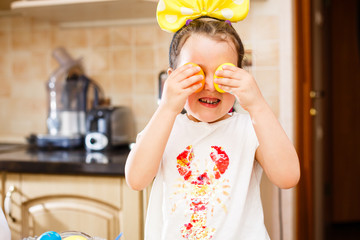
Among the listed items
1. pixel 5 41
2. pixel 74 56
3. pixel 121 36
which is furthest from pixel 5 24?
pixel 121 36

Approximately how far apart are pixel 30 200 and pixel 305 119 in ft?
3.87

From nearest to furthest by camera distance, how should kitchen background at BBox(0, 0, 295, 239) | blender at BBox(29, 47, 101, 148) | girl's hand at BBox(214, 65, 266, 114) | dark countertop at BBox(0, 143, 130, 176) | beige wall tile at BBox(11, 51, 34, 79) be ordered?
girl's hand at BBox(214, 65, 266, 114)
dark countertop at BBox(0, 143, 130, 176)
kitchen background at BBox(0, 0, 295, 239)
blender at BBox(29, 47, 101, 148)
beige wall tile at BBox(11, 51, 34, 79)

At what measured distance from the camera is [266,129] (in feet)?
2.69

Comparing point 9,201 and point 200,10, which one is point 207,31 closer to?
point 200,10

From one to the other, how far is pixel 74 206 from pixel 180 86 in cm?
87

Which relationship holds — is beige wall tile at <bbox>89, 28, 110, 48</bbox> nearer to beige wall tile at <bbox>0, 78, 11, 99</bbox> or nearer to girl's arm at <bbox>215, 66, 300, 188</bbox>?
beige wall tile at <bbox>0, 78, 11, 99</bbox>

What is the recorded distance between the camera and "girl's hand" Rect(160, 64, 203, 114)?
784 mm

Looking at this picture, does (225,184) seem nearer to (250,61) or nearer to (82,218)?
(82,218)

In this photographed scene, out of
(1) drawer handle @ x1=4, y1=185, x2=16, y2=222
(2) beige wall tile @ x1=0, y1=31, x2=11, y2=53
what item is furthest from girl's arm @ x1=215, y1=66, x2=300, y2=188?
(2) beige wall tile @ x1=0, y1=31, x2=11, y2=53

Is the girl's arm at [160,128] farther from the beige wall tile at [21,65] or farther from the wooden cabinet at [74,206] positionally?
the beige wall tile at [21,65]

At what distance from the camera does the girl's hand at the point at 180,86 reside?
784 mm

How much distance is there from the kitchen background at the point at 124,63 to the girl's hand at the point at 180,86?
0.82 metres

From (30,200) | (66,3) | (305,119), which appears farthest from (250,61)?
(30,200)

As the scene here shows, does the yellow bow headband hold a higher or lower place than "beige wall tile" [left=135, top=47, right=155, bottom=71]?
higher
